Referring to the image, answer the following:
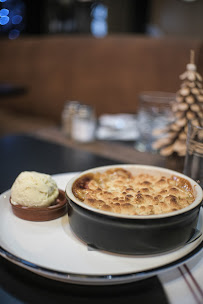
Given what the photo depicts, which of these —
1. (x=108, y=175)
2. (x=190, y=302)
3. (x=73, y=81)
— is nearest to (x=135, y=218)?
(x=190, y=302)

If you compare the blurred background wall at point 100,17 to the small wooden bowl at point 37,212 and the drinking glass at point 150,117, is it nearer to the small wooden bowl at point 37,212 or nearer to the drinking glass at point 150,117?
the drinking glass at point 150,117

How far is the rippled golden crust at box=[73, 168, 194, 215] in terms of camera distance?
1.86 ft

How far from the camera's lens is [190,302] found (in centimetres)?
45

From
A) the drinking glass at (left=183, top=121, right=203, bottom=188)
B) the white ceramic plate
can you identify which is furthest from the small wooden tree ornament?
the white ceramic plate

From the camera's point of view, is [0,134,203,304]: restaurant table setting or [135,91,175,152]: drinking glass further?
[135,91,175,152]: drinking glass

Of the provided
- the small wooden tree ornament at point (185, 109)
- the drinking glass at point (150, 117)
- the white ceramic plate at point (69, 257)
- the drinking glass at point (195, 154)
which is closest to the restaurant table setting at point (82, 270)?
the white ceramic plate at point (69, 257)

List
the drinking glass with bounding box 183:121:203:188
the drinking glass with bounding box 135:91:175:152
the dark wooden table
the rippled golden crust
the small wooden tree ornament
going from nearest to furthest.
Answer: the dark wooden table → the rippled golden crust → the drinking glass with bounding box 183:121:203:188 → the small wooden tree ornament → the drinking glass with bounding box 135:91:175:152

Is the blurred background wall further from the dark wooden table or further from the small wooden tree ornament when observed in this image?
the dark wooden table

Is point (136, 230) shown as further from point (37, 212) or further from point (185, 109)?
point (185, 109)

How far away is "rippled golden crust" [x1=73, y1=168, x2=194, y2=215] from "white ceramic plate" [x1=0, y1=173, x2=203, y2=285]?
0.07 m

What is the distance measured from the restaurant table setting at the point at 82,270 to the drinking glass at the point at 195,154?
198mm

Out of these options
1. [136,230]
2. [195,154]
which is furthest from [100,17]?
[136,230]

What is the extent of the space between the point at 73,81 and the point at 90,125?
158 cm

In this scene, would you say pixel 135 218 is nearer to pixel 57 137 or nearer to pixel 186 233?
pixel 186 233
